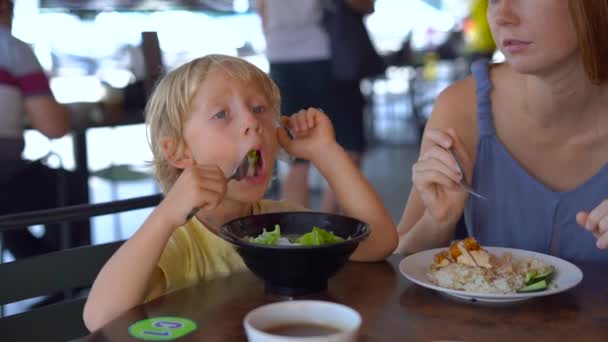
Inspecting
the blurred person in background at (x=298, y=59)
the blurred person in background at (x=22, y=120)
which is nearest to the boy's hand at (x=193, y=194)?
the blurred person in background at (x=22, y=120)

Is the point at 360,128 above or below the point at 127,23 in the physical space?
below

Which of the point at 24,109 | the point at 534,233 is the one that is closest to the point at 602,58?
the point at 534,233

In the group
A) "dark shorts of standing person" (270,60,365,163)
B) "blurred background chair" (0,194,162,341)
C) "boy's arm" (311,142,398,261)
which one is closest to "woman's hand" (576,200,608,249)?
"boy's arm" (311,142,398,261)

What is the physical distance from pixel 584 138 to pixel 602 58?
20 centimetres

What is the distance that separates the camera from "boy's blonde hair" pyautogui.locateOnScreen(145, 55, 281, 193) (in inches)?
55.1

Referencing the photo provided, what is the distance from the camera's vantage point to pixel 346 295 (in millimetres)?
1098

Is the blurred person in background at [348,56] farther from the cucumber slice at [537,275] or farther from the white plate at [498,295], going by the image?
the cucumber slice at [537,275]

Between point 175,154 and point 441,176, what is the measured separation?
0.50m

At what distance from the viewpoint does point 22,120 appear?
2.59 meters

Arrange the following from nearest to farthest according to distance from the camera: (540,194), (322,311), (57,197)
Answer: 1. (322,311)
2. (540,194)
3. (57,197)

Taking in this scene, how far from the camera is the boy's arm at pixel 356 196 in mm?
1316

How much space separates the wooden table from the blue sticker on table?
1 centimetres

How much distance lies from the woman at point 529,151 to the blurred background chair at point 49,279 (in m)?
0.60

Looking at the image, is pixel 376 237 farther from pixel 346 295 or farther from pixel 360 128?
pixel 360 128
